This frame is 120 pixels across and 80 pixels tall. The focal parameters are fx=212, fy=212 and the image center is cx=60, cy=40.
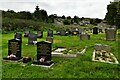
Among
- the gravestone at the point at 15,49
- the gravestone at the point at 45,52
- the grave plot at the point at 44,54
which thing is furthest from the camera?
the gravestone at the point at 15,49

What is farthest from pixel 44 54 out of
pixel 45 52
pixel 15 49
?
pixel 15 49

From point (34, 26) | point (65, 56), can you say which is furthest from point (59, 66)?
point (34, 26)

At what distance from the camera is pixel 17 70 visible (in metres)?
9.69

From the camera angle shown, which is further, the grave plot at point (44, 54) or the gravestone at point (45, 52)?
the gravestone at point (45, 52)

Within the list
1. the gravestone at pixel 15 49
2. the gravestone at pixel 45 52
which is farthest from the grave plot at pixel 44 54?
the gravestone at pixel 15 49

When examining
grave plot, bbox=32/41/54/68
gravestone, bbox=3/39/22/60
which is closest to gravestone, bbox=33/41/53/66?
grave plot, bbox=32/41/54/68

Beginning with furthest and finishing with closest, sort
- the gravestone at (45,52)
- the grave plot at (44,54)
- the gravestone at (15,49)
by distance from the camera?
the gravestone at (15,49) → the gravestone at (45,52) → the grave plot at (44,54)

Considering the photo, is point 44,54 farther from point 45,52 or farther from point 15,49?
point 15,49

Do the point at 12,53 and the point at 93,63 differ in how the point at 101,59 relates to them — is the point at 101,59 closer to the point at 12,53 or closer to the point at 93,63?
the point at 93,63

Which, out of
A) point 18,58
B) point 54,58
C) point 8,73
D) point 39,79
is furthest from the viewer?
point 54,58

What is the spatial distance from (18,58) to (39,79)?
3.62 m

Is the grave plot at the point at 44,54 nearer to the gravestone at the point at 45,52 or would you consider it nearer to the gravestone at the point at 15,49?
the gravestone at the point at 45,52

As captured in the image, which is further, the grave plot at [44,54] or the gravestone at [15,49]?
the gravestone at [15,49]

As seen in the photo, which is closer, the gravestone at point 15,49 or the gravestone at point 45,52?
the gravestone at point 45,52
